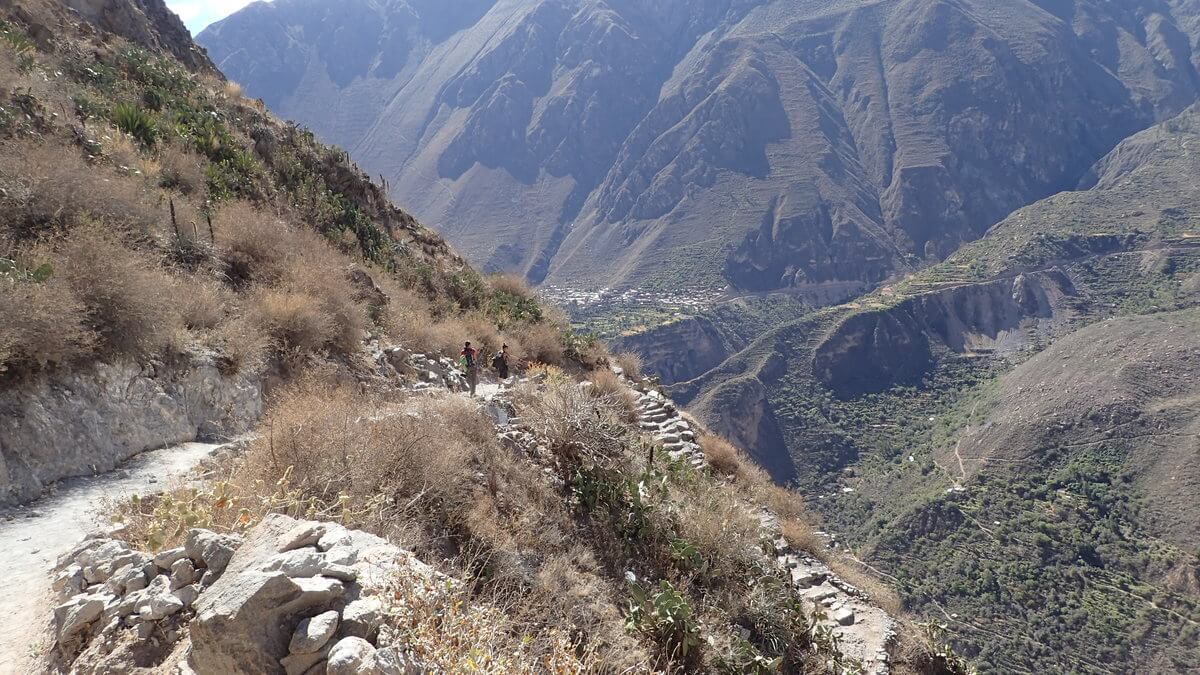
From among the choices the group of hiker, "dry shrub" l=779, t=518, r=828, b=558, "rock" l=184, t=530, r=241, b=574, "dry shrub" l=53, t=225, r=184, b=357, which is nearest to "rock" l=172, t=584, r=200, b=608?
"rock" l=184, t=530, r=241, b=574

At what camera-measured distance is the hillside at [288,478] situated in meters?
3.54

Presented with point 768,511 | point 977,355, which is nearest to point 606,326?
point 977,355

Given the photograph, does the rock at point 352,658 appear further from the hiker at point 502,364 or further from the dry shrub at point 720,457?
the hiker at point 502,364

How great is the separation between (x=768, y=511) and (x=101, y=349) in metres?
11.3

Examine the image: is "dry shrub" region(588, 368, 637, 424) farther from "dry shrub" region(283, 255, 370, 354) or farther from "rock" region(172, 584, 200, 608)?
"rock" region(172, 584, 200, 608)

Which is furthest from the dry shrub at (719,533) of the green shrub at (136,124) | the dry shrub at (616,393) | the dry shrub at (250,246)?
the green shrub at (136,124)

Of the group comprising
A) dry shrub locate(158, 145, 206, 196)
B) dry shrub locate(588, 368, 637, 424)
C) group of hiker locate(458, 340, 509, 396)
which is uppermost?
dry shrub locate(158, 145, 206, 196)

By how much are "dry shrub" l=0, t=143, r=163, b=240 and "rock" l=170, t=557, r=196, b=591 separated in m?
6.04

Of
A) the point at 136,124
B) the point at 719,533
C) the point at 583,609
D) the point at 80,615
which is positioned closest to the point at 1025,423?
the point at 719,533

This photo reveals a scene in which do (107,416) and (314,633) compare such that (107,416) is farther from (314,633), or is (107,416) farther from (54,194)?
(314,633)

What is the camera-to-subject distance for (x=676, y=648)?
571cm

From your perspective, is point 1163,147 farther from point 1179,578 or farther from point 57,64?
point 57,64

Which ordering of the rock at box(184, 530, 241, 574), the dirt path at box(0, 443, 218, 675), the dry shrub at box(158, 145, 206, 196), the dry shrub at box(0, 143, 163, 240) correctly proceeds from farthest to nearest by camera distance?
the dry shrub at box(158, 145, 206, 196) → the dry shrub at box(0, 143, 163, 240) → the dirt path at box(0, 443, 218, 675) → the rock at box(184, 530, 241, 574)

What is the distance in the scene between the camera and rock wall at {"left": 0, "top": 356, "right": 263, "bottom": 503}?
5.79 meters
